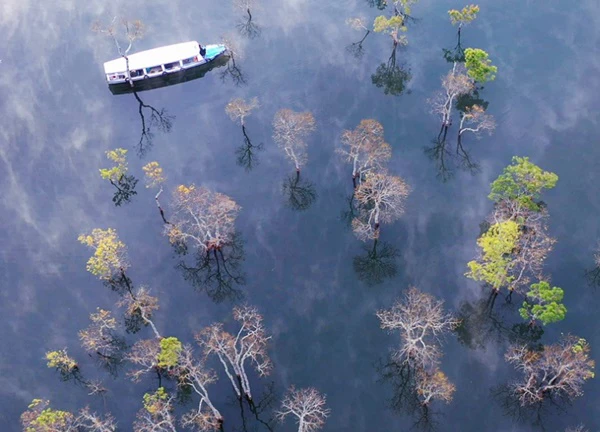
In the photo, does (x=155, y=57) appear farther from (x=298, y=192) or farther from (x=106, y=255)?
(x=106, y=255)

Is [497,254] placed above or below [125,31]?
below

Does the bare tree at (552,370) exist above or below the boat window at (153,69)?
below

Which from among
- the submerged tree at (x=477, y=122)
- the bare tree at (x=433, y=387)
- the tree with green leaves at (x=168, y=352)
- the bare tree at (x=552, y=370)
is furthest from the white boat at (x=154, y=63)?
the bare tree at (x=552, y=370)

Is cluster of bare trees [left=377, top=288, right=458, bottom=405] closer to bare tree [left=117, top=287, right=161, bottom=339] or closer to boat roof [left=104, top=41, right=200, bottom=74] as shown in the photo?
bare tree [left=117, top=287, right=161, bottom=339]

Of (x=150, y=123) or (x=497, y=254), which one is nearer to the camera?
(x=497, y=254)

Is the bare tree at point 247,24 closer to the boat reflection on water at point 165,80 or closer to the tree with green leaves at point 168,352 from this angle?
the boat reflection on water at point 165,80

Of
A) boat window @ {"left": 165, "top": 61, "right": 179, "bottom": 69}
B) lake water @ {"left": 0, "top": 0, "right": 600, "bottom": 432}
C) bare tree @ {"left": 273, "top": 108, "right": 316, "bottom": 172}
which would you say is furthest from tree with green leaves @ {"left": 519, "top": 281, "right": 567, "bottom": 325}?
boat window @ {"left": 165, "top": 61, "right": 179, "bottom": 69}

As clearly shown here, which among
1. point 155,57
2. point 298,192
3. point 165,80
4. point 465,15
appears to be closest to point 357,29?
point 465,15
